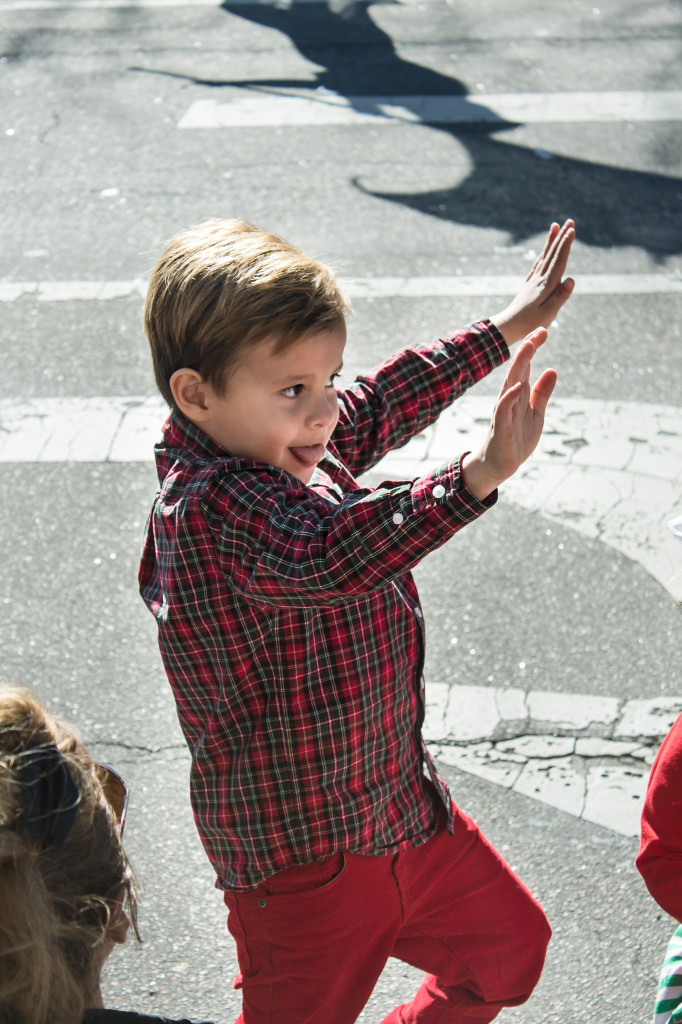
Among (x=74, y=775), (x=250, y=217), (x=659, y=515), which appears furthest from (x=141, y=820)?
(x=250, y=217)

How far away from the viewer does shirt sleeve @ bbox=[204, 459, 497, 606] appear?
1.66 m

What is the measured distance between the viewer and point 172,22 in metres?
9.64

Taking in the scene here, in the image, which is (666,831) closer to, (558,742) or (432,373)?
(432,373)

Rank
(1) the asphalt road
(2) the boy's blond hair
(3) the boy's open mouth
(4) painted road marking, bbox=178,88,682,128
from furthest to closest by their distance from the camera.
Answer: (4) painted road marking, bbox=178,88,682,128 → (1) the asphalt road → (3) the boy's open mouth → (2) the boy's blond hair

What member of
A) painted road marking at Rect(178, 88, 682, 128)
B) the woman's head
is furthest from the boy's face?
painted road marking at Rect(178, 88, 682, 128)

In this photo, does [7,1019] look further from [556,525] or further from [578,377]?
[578,377]

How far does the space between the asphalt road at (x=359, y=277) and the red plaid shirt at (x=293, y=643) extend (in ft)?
3.01

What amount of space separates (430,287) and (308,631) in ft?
13.5

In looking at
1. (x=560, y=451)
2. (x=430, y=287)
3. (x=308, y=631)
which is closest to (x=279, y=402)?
(x=308, y=631)

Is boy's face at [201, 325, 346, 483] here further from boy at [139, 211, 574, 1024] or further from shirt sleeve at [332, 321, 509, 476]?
shirt sleeve at [332, 321, 509, 476]

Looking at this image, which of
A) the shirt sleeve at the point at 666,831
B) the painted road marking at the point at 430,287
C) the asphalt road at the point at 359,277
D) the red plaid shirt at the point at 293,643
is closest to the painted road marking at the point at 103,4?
the asphalt road at the point at 359,277

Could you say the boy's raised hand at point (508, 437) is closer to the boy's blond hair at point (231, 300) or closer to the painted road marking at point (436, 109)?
the boy's blond hair at point (231, 300)

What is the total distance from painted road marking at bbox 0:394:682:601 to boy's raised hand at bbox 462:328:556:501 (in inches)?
93.2

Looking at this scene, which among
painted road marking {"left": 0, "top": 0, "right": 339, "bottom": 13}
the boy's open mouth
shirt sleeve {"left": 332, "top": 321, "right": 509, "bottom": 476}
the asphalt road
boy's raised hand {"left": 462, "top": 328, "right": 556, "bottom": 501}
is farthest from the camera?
painted road marking {"left": 0, "top": 0, "right": 339, "bottom": 13}
